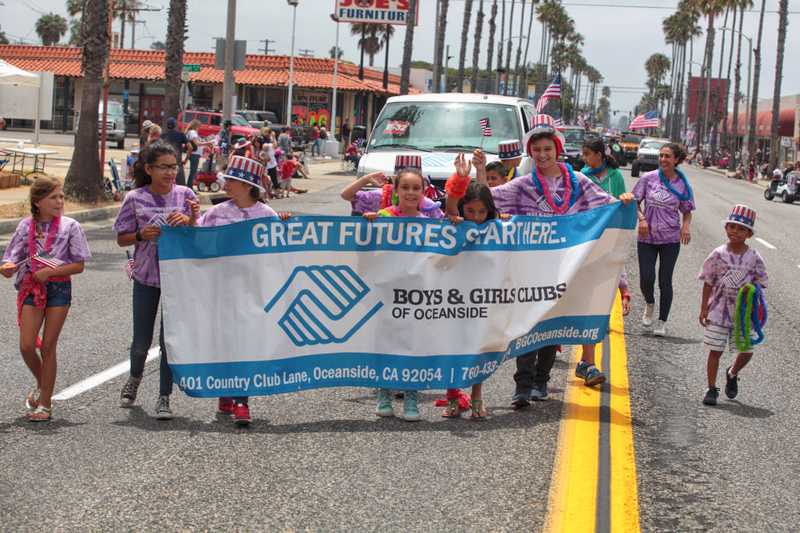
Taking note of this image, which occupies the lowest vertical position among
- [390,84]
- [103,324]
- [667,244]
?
[103,324]

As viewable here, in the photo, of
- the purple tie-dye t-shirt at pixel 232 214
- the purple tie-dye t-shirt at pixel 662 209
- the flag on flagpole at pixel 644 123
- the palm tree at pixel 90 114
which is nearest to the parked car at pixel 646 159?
the flag on flagpole at pixel 644 123

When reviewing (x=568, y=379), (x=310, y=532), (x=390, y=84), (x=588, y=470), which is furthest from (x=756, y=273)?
(x=390, y=84)

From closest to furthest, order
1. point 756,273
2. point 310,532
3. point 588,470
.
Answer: point 310,532 → point 588,470 → point 756,273

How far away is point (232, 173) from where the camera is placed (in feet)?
23.8

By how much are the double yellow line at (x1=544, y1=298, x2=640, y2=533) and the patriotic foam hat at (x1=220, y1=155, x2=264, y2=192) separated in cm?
241

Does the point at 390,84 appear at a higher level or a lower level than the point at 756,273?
higher

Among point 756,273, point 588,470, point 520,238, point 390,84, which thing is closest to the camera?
point 588,470

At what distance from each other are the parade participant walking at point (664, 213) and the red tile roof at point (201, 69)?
2183 inches

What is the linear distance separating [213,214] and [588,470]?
2750mm

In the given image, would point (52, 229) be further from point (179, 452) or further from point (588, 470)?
point (588, 470)

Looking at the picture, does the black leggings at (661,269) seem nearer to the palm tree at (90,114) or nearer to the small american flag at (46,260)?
the small american flag at (46,260)

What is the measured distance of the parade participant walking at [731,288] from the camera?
27.5 ft

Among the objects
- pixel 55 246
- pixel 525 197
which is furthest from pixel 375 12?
pixel 55 246

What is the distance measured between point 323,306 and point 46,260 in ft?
5.52
